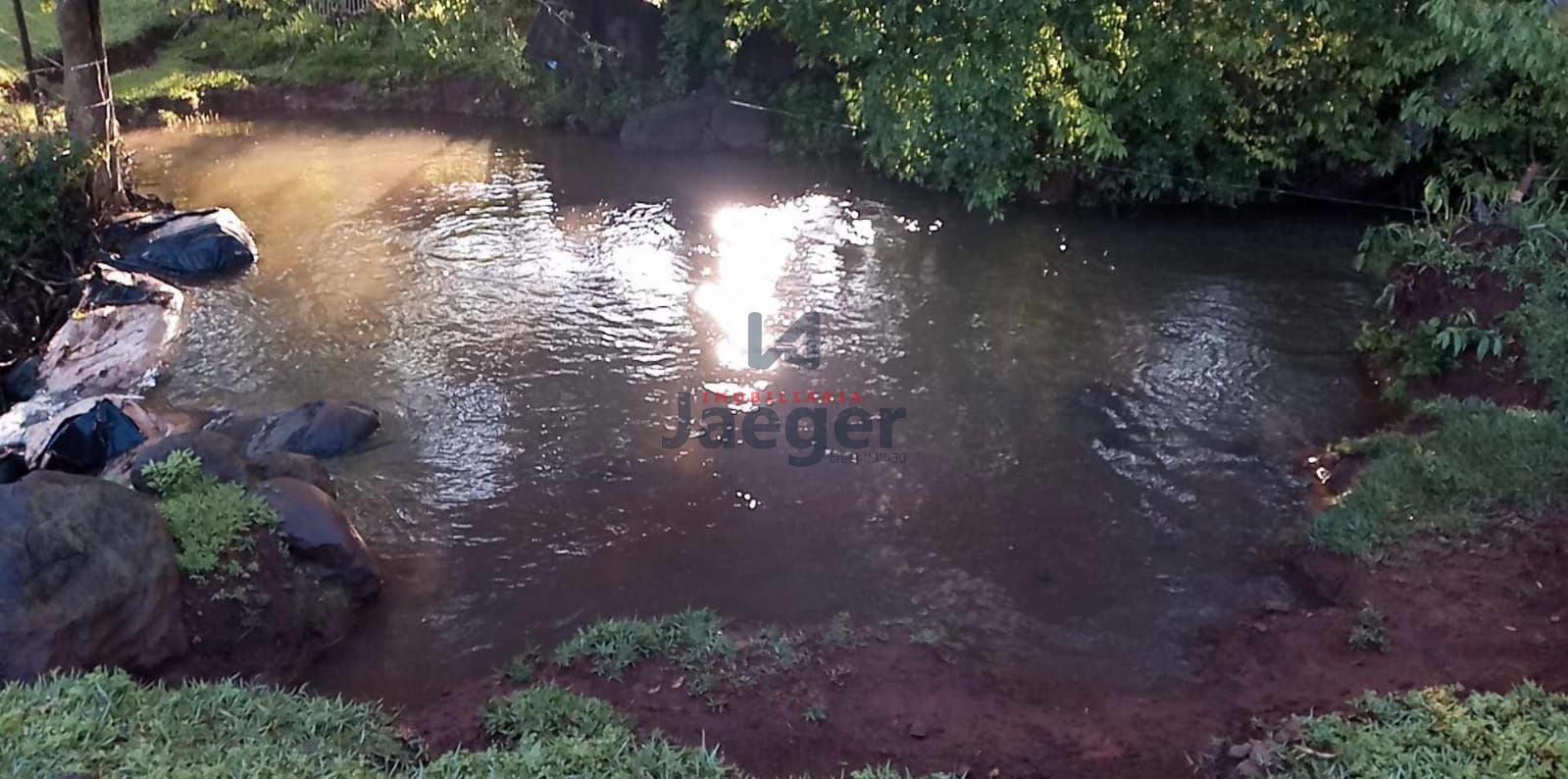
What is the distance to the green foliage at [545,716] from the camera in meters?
4.55

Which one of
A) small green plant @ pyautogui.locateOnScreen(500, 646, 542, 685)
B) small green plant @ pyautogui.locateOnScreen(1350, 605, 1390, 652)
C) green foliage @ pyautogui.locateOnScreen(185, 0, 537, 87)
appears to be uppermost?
green foliage @ pyautogui.locateOnScreen(185, 0, 537, 87)

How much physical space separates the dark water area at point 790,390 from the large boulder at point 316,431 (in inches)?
8.8

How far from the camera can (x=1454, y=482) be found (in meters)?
6.26

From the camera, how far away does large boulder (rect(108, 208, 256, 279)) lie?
1084 centimetres

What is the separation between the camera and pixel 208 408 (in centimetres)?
819

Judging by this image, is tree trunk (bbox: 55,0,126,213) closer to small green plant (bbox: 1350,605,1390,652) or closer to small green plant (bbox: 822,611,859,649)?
small green plant (bbox: 822,611,859,649)

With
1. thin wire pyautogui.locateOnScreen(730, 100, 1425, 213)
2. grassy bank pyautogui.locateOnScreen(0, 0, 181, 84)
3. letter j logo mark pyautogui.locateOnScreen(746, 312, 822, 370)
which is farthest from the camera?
grassy bank pyautogui.locateOnScreen(0, 0, 181, 84)

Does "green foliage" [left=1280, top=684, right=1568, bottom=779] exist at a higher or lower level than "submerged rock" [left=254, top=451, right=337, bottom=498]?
higher

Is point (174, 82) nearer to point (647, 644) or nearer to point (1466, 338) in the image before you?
point (647, 644)

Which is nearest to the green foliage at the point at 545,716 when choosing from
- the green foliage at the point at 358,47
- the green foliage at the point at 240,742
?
the green foliage at the point at 240,742

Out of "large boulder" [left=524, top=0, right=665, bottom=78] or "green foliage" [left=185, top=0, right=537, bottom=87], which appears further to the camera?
"large boulder" [left=524, top=0, right=665, bottom=78]

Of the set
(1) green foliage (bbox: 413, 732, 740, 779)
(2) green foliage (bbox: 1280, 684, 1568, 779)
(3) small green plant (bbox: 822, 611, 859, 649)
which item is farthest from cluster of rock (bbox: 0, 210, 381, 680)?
(2) green foliage (bbox: 1280, 684, 1568, 779)

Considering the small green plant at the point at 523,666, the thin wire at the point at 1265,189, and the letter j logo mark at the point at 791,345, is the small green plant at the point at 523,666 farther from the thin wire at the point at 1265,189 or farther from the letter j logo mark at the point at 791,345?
the thin wire at the point at 1265,189

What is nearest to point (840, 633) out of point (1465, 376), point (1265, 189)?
point (1465, 376)
